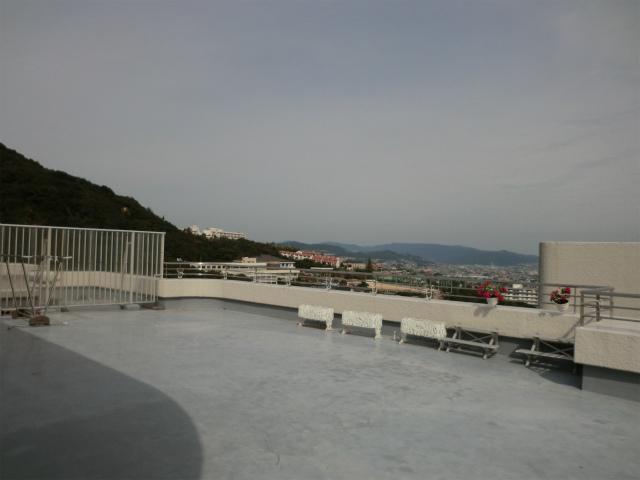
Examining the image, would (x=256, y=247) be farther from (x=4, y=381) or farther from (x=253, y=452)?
(x=253, y=452)

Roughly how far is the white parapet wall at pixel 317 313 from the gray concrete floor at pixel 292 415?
1.90 metres

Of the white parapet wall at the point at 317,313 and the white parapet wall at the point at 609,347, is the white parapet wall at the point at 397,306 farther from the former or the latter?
the white parapet wall at the point at 609,347

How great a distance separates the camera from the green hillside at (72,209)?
27.9m

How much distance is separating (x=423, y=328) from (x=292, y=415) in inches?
184

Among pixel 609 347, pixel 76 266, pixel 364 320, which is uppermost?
pixel 76 266

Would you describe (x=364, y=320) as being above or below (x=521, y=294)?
below

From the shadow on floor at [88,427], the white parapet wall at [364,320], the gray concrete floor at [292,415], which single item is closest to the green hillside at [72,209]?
the white parapet wall at [364,320]

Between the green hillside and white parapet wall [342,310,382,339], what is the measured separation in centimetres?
1619

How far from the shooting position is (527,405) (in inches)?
225

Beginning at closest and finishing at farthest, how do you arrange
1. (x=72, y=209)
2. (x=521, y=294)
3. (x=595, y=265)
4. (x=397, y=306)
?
(x=521, y=294) < (x=595, y=265) < (x=397, y=306) < (x=72, y=209)

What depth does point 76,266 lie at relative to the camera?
12.0 metres

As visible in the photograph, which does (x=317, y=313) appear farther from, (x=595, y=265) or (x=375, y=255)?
(x=375, y=255)

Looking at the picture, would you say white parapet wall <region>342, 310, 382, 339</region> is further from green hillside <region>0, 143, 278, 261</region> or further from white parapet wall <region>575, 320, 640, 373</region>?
green hillside <region>0, 143, 278, 261</region>

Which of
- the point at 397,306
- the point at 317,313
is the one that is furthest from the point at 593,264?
the point at 317,313
